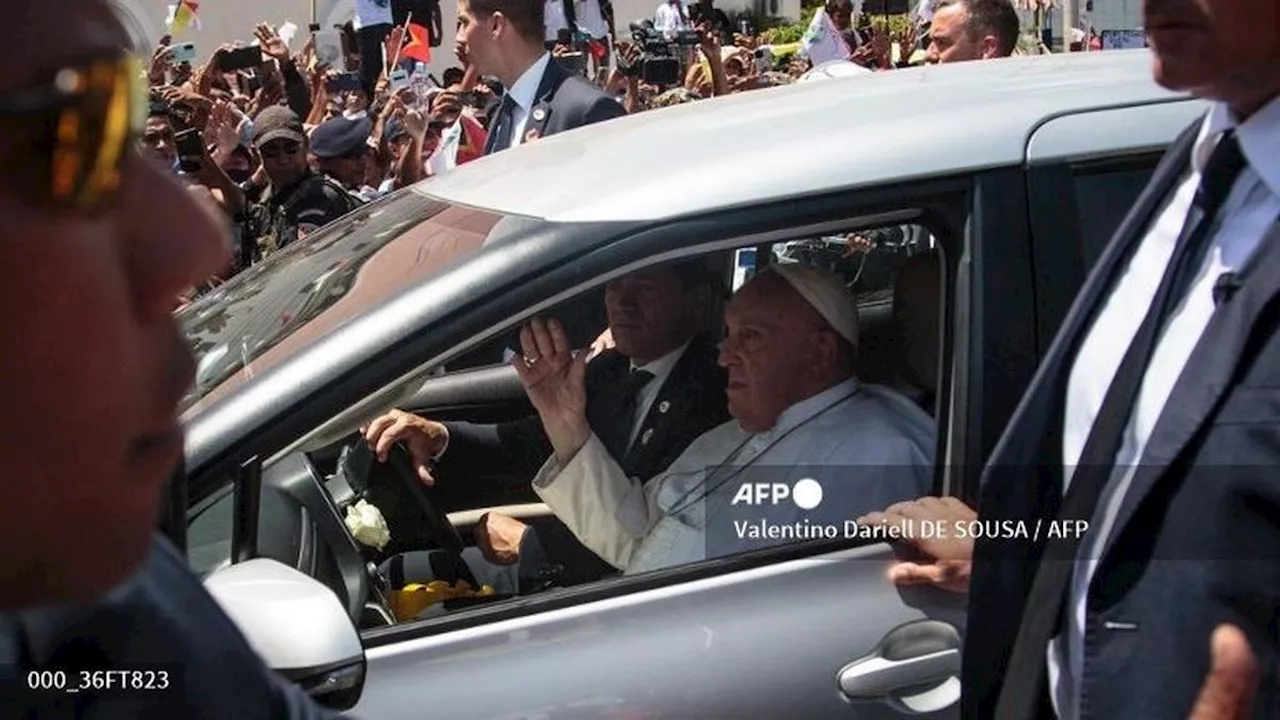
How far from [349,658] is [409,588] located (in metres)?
0.63

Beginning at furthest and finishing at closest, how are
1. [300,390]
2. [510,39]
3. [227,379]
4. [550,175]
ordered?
[510,39] < [550,175] < [227,379] < [300,390]

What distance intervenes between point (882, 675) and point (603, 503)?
0.52 meters

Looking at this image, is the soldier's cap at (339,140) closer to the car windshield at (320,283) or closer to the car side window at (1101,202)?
the car windshield at (320,283)

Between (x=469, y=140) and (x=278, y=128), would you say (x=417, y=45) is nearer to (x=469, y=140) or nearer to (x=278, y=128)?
(x=469, y=140)

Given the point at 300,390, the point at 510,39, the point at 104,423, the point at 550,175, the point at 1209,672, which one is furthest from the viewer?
the point at 510,39

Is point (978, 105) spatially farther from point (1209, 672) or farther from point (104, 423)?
point (104, 423)

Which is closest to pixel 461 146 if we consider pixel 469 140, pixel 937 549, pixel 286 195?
pixel 469 140

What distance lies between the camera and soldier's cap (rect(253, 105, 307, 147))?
657cm

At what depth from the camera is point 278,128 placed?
21.7 ft

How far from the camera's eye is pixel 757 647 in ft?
7.59

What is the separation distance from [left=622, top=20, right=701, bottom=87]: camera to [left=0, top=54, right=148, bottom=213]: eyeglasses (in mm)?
9677

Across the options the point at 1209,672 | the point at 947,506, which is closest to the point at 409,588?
the point at 947,506

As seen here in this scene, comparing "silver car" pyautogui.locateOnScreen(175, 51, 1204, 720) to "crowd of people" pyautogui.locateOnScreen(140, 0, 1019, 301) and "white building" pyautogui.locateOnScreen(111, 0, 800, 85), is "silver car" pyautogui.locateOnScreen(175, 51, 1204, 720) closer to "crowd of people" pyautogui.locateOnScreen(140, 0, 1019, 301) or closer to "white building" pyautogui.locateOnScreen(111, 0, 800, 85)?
"crowd of people" pyautogui.locateOnScreen(140, 0, 1019, 301)

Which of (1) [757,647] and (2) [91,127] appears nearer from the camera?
(2) [91,127]
